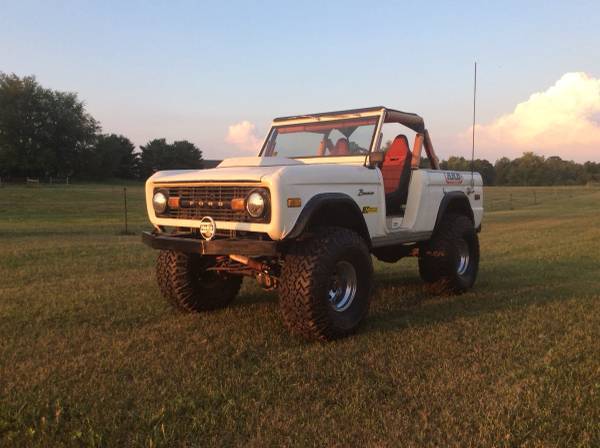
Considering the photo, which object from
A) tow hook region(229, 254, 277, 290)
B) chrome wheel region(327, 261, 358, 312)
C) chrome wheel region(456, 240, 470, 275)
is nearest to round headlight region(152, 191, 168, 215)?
tow hook region(229, 254, 277, 290)

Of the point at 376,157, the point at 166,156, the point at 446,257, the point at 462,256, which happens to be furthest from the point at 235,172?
the point at 166,156

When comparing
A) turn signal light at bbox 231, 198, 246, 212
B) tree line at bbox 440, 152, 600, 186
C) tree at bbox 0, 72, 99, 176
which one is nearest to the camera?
turn signal light at bbox 231, 198, 246, 212

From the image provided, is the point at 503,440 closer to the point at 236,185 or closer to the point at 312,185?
the point at 312,185

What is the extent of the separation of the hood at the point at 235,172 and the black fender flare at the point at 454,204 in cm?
213

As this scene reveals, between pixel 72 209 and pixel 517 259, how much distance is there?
23.4 metres

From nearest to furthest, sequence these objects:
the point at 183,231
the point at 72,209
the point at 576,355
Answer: the point at 576,355
the point at 183,231
the point at 72,209

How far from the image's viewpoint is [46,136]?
214ft

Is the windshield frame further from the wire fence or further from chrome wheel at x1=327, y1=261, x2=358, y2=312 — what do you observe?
the wire fence

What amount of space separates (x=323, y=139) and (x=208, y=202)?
198 cm

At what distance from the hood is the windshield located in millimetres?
983

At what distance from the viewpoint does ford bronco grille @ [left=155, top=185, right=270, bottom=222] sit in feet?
14.6

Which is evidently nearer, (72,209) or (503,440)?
(503,440)

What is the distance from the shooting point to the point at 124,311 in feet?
18.1

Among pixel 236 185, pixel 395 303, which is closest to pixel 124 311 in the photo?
pixel 236 185
